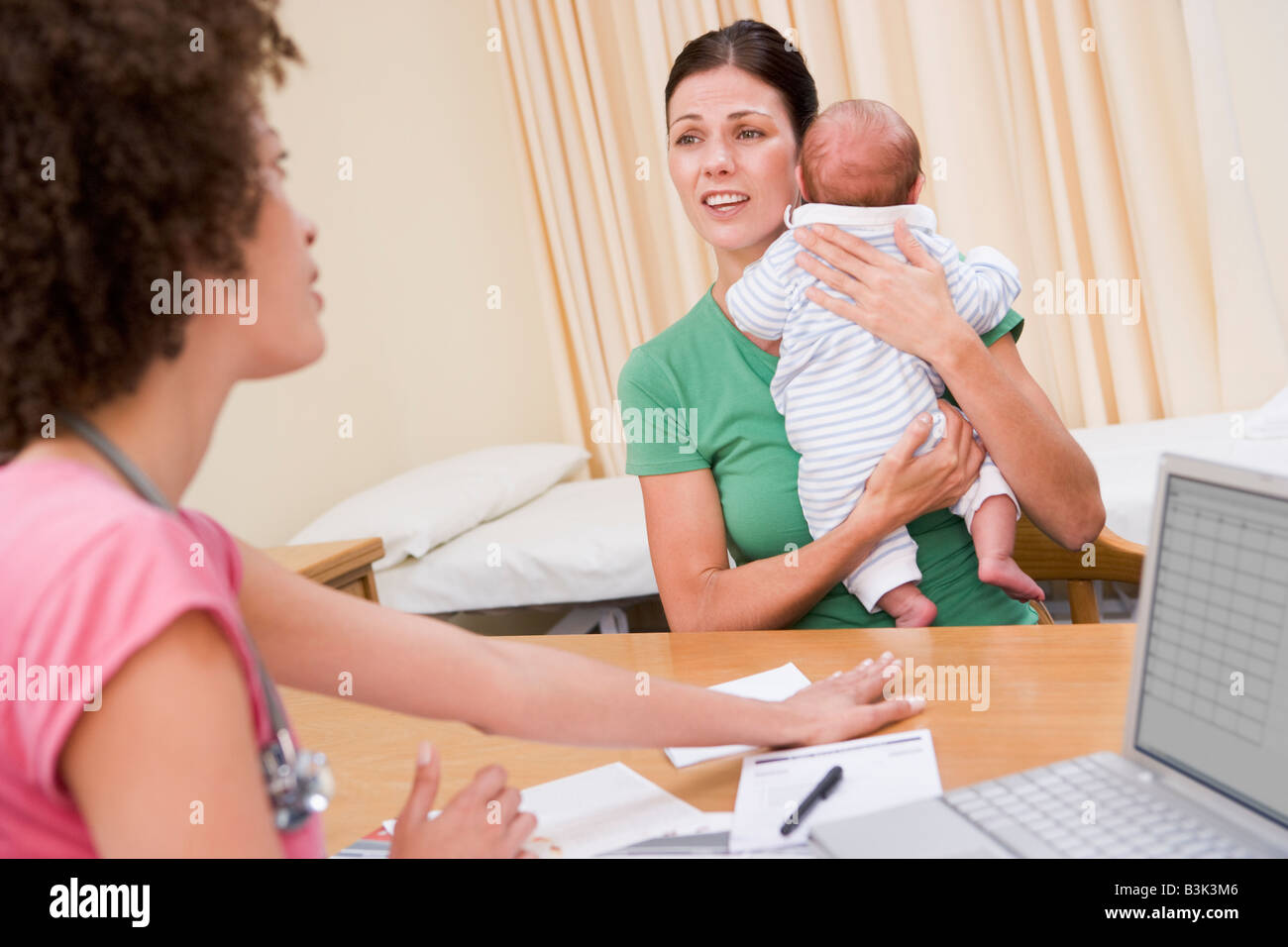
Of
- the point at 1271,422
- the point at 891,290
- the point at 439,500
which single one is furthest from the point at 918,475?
the point at 439,500

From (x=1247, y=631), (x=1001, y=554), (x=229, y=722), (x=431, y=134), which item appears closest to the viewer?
(x=229, y=722)

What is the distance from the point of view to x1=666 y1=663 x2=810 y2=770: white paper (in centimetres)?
103

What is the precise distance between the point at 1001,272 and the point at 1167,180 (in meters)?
1.74

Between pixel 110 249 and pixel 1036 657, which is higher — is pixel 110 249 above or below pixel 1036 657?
above

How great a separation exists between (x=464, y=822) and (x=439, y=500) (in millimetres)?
1946

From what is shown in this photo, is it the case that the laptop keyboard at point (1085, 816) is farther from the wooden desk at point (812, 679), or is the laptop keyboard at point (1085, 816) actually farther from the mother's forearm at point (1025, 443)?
the mother's forearm at point (1025, 443)

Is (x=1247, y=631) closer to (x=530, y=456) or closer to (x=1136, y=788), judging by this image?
(x=1136, y=788)

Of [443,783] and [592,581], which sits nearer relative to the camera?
[443,783]

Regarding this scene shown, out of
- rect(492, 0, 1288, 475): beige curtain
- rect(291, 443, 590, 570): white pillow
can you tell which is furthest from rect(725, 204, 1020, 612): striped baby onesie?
rect(492, 0, 1288, 475): beige curtain

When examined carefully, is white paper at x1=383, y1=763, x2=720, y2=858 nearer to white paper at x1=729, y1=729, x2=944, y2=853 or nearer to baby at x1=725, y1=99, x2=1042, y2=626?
white paper at x1=729, y1=729, x2=944, y2=853

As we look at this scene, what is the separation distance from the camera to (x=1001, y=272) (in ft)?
5.11

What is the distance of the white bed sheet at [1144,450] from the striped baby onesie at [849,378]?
586mm

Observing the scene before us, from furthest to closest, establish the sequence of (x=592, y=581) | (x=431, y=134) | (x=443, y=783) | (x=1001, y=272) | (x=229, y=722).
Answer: (x=431, y=134) → (x=592, y=581) → (x=1001, y=272) → (x=443, y=783) → (x=229, y=722)
